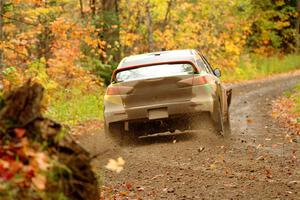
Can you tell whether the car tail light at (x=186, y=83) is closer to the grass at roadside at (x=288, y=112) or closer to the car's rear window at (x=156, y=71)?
the car's rear window at (x=156, y=71)

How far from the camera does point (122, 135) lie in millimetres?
11711

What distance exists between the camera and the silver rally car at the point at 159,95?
11188 millimetres

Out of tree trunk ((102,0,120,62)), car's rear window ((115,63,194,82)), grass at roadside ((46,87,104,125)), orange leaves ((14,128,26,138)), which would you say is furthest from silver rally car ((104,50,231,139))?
tree trunk ((102,0,120,62))

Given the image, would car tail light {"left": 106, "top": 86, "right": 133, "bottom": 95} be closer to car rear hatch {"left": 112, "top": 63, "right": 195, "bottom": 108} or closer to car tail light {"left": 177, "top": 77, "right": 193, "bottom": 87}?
car rear hatch {"left": 112, "top": 63, "right": 195, "bottom": 108}

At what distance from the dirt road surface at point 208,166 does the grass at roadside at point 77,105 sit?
269cm

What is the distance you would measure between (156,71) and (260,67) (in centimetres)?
2837

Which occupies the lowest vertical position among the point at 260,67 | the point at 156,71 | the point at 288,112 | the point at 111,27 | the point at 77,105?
the point at 260,67

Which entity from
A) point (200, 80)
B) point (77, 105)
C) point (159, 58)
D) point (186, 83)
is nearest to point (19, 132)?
point (186, 83)

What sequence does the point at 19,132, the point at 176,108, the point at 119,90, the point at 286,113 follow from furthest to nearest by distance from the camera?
the point at 286,113 < the point at 119,90 < the point at 176,108 < the point at 19,132

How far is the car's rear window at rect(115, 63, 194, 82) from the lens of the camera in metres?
11.3

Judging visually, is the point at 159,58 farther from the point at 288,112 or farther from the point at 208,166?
the point at 288,112

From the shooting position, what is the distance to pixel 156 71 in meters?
11.3

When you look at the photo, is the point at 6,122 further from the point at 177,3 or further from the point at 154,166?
the point at 177,3

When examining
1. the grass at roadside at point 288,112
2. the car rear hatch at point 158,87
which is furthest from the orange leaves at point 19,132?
the grass at roadside at point 288,112
